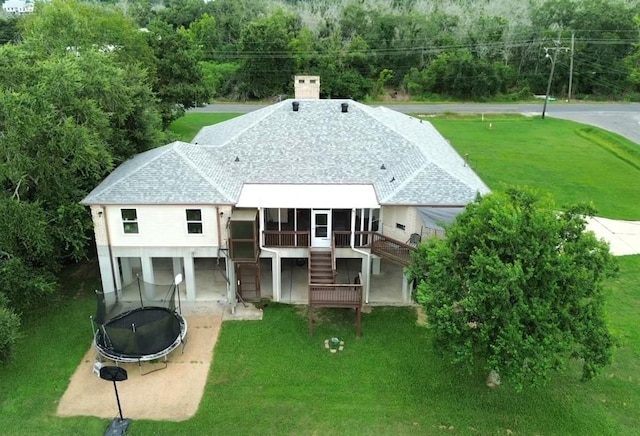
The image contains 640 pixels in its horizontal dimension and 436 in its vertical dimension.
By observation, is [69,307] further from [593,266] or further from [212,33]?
[212,33]

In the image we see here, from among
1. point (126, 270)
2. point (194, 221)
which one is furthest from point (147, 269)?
point (194, 221)

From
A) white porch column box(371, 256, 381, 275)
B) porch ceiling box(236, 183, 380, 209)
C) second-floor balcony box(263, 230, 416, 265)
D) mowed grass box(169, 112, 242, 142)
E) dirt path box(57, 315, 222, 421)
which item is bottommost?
dirt path box(57, 315, 222, 421)

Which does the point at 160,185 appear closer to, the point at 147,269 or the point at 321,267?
the point at 147,269

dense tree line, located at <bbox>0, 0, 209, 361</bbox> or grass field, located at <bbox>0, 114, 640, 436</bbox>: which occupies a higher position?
dense tree line, located at <bbox>0, 0, 209, 361</bbox>

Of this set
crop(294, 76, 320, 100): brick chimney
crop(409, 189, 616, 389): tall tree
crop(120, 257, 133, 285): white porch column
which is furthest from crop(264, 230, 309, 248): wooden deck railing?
crop(294, 76, 320, 100): brick chimney

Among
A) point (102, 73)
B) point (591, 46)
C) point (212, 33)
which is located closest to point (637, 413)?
point (102, 73)

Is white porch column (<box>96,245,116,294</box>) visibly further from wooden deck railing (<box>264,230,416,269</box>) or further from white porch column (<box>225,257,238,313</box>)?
wooden deck railing (<box>264,230,416,269</box>)

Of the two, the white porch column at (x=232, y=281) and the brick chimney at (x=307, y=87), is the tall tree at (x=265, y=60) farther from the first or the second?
the white porch column at (x=232, y=281)
